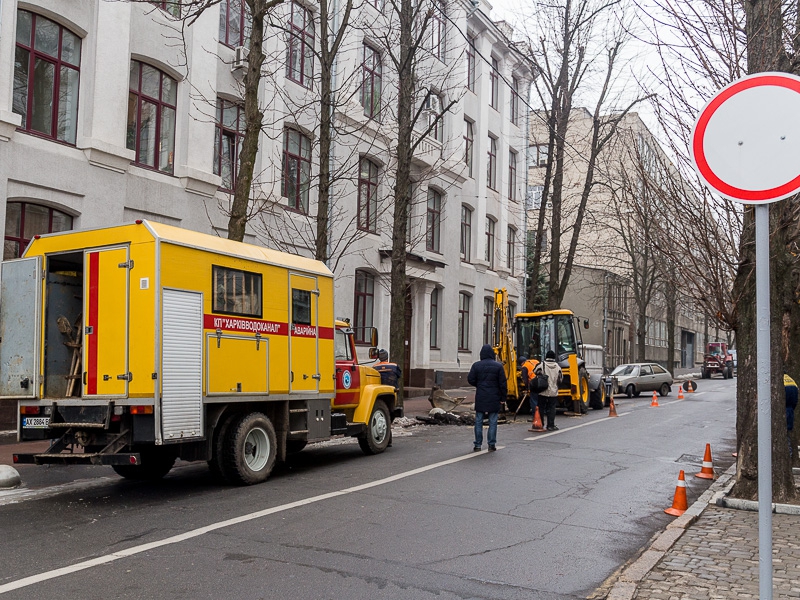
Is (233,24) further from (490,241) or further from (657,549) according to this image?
(490,241)

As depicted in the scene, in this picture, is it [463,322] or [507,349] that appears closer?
[507,349]

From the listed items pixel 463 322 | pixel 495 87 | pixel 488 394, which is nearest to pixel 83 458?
pixel 488 394

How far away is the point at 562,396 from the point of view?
22.2 metres

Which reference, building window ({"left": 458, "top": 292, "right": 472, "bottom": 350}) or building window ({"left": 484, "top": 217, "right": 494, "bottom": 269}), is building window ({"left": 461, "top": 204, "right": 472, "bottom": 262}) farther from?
building window ({"left": 484, "top": 217, "right": 494, "bottom": 269})

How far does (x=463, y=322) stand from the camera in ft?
112

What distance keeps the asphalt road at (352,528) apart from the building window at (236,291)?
7.64ft

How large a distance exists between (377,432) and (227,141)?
11.1 metres

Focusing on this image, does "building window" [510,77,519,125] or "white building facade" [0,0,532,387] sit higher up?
"building window" [510,77,519,125]

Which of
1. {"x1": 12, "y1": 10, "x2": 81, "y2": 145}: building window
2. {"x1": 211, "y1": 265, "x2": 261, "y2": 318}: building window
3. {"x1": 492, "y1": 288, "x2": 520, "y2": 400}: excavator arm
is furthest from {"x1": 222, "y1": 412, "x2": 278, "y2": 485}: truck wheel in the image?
{"x1": 492, "y1": 288, "x2": 520, "y2": 400}: excavator arm

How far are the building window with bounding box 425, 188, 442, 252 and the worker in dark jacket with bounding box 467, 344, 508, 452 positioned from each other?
1736 centimetres

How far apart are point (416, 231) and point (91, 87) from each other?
50.8ft

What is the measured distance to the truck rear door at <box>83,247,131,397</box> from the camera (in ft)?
29.0

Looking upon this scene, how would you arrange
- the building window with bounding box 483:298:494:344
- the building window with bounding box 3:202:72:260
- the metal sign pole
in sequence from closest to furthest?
1. the metal sign pole
2. the building window with bounding box 3:202:72:260
3. the building window with bounding box 483:298:494:344

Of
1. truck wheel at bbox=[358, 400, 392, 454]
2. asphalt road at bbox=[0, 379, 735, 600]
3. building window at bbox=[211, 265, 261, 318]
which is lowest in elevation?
asphalt road at bbox=[0, 379, 735, 600]
